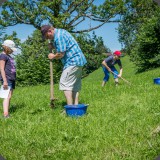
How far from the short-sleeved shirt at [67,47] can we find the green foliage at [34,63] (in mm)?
1677

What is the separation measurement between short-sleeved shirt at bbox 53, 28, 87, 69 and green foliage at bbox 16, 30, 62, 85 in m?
1.68

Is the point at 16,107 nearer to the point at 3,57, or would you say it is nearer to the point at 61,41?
the point at 3,57

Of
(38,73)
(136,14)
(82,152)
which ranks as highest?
(136,14)

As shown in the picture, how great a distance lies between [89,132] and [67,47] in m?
2.11

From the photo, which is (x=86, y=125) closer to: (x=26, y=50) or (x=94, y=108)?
(x=94, y=108)

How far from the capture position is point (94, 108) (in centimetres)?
686

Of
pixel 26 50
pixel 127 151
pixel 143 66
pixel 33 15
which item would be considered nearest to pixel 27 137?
pixel 127 151

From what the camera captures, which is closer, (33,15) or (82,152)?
(82,152)

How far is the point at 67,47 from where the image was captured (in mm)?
6711

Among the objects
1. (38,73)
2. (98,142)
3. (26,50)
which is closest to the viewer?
(98,142)

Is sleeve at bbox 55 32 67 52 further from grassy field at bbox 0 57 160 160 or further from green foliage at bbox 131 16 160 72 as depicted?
green foliage at bbox 131 16 160 72

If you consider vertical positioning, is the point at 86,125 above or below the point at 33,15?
below

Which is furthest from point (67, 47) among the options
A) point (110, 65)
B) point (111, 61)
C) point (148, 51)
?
point (148, 51)

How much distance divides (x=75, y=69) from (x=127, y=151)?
2.70 meters
